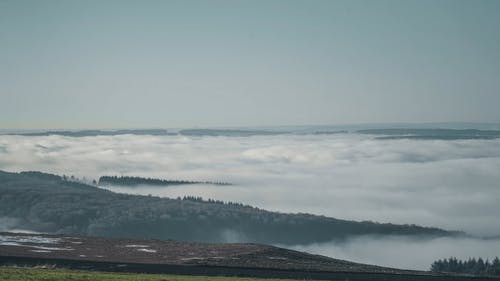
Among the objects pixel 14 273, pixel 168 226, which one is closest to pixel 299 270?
pixel 14 273

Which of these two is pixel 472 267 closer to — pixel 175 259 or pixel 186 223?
pixel 175 259

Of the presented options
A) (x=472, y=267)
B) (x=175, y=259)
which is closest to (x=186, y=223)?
(x=472, y=267)

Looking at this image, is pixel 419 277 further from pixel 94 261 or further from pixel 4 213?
pixel 4 213

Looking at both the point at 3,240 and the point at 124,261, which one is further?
the point at 3,240

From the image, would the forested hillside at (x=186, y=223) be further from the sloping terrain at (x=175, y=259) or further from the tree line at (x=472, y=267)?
the sloping terrain at (x=175, y=259)

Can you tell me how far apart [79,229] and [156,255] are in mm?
115045

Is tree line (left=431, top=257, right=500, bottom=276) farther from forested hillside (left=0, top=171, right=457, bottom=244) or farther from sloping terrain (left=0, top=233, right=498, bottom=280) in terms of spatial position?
forested hillside (left=0, top=171, right=457, bottom=244)

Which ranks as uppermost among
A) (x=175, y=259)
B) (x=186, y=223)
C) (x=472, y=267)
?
(x=175, y=259)

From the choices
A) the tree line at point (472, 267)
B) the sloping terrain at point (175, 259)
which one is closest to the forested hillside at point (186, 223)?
the tree line at point (472, 267)

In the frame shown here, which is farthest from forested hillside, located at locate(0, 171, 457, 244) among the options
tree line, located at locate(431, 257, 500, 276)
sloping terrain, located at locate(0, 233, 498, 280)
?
sloping terrain, located at locate(0, 233, 498, 280)

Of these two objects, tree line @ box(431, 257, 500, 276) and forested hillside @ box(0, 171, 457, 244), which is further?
forested hillside @ box(0, 171, 457, 244)

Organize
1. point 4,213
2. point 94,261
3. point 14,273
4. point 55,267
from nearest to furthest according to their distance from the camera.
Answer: point 14,273 < point 55,267 < point 94,261 < point 4,213

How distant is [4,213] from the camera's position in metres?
193

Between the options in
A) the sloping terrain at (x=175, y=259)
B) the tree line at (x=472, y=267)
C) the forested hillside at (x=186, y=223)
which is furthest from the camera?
the forested hillside at (x=186, y=223)
